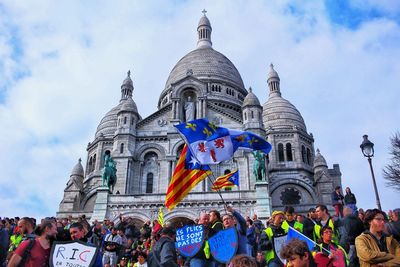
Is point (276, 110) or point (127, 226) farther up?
point (276, 110)

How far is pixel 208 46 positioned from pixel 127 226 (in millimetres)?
42955

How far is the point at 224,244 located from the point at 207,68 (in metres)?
42.8

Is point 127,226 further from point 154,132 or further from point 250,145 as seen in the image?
point 154,132

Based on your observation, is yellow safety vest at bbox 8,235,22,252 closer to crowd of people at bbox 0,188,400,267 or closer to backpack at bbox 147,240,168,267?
crowd of people at bbox 0,188,400,267

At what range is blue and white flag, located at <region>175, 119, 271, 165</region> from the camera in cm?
1288

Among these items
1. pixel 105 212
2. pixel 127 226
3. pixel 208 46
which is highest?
pixel 208 46

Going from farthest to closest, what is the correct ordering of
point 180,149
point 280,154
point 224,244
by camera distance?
1. point 280,154
2. point 180,149
3. point 224,244

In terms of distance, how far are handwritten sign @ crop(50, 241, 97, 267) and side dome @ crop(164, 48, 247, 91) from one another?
4220 centimetres

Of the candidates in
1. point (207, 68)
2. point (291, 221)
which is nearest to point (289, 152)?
point (207, 68)

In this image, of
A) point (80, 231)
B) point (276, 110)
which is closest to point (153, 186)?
point (276, 110)

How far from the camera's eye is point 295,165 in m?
41.5

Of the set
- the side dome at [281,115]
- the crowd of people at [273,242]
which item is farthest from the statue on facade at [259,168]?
the side dome at [281,115]

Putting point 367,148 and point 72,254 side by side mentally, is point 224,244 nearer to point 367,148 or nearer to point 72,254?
point 72,254

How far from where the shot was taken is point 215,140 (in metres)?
13.0
